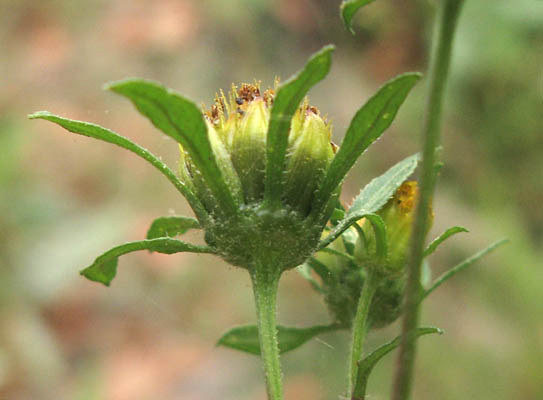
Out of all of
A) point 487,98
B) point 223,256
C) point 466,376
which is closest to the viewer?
point 223,256

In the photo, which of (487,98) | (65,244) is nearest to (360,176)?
(487,98)

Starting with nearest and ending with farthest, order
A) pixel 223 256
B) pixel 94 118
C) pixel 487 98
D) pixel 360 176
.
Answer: pixel 223 256 < pixel 487 98 < pixel 360 176 < pixel 94 118

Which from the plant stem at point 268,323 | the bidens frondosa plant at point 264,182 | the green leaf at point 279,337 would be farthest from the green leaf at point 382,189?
the green leaf at point 279,337

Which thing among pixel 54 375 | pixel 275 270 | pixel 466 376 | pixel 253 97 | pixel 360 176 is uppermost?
pixel 360 176

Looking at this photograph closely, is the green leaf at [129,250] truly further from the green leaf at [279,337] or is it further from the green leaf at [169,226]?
the green leaf at [279,337]

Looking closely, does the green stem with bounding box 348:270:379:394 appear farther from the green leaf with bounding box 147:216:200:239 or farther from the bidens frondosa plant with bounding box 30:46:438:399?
the green leaf with bounding box 147:216:200:239

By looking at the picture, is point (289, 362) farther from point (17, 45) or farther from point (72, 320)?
point (17, 45)
